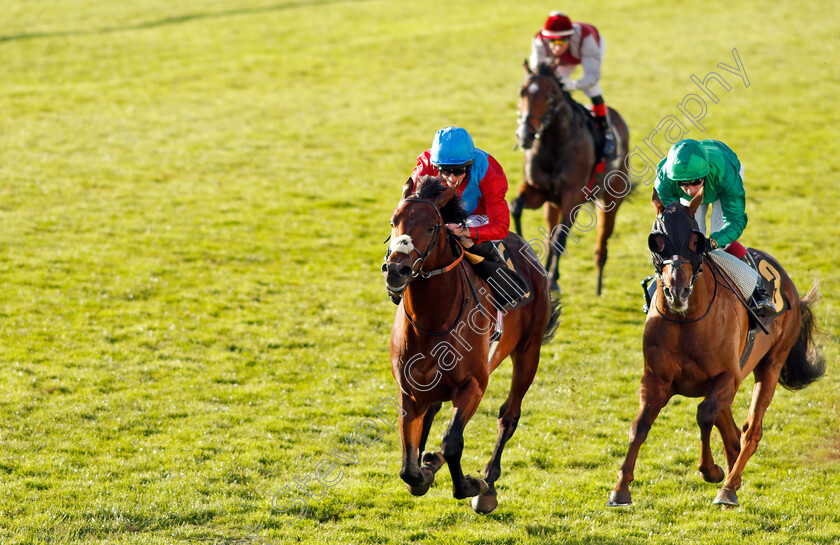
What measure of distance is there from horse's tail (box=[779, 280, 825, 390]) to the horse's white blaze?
13.3 ft

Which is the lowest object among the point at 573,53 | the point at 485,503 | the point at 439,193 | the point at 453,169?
the point at 485,503

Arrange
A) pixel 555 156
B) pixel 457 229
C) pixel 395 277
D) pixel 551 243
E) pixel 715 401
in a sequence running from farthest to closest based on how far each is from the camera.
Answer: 1. pixel 551 243
2. pixel 555 156
3. pixel 715 401
4. pixel 457 229
5. pixel 395 277

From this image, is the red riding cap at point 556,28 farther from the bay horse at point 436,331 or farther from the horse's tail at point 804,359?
the bay horse at point 436,331

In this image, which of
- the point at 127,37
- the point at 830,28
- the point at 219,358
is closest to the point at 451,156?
the point at 219,358

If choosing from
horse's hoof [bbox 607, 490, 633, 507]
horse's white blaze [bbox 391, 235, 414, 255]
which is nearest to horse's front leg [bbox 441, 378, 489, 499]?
horse's hoof [bbox 607, 490, 633, 507]

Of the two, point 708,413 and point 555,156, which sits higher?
point 555,156

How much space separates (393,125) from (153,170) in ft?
18.5

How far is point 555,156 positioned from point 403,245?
645cm

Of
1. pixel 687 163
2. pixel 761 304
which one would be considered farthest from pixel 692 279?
pixel 761 304

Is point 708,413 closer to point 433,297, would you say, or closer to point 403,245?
point 433,297

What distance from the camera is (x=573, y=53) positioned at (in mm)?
11445

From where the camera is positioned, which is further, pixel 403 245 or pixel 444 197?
pixel 444 197

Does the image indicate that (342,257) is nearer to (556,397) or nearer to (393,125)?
(556,397)

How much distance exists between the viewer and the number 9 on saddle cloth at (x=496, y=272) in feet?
19.9
